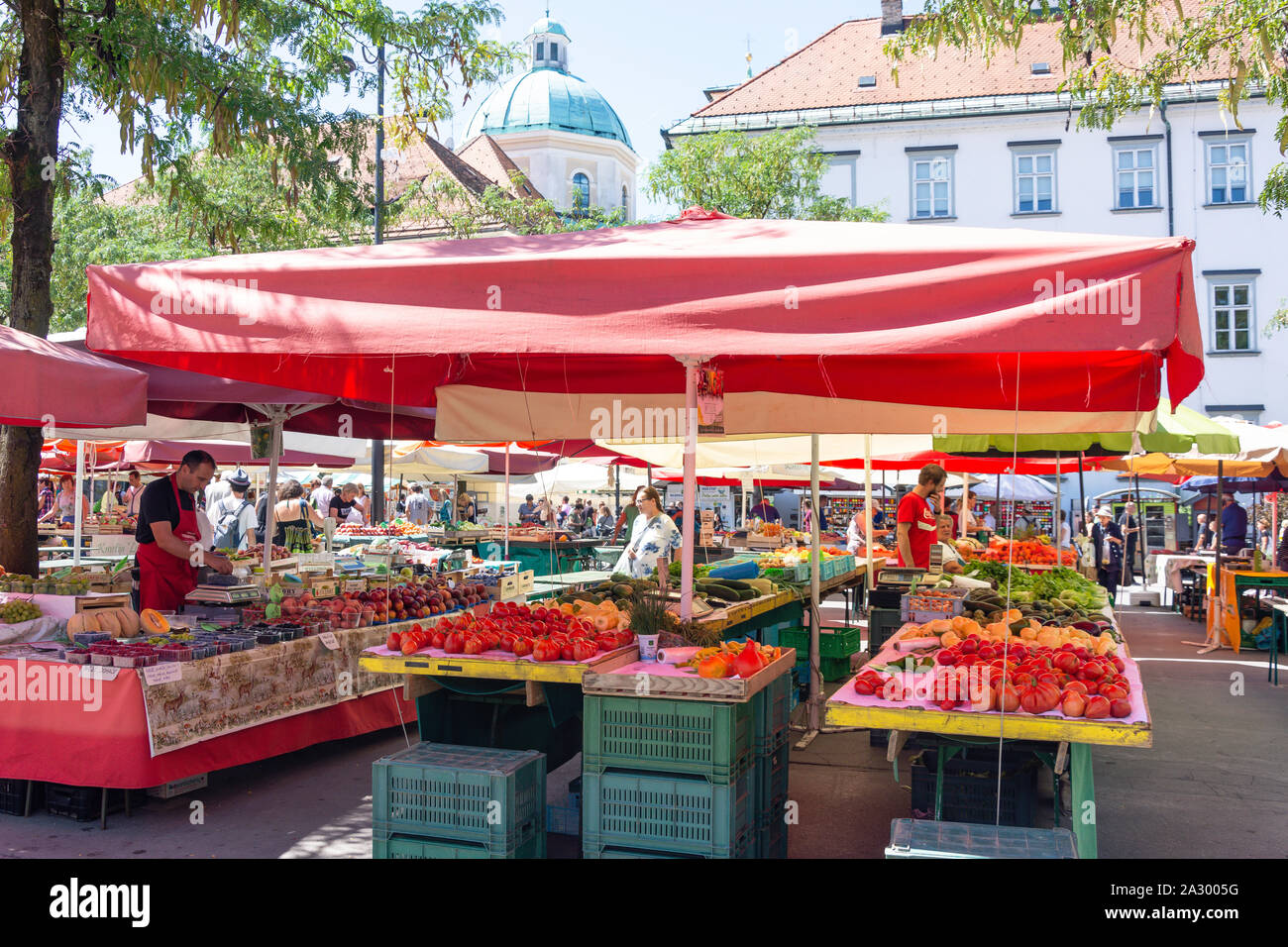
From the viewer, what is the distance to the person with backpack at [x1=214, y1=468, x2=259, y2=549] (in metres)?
13.8

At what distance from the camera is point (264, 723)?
6.42 m

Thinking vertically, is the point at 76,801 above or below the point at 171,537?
below

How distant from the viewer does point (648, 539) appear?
1064 centimetres

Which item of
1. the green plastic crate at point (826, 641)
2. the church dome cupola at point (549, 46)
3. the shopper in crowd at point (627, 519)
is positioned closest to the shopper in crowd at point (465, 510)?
the shopper in crowd at point (627, 519)

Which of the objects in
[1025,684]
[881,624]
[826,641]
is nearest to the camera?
[1025,684]

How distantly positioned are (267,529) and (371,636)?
2.17 m

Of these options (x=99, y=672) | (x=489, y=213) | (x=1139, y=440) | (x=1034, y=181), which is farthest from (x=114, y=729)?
(x=1034, y=181)

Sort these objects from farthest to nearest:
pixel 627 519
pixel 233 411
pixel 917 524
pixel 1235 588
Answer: pixel 627 519
pixel 1235 588
pixel 917 524
pixel 233 411

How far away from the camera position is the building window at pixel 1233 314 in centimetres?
3027

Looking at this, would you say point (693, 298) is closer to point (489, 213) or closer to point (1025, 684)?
point (1025, 684)

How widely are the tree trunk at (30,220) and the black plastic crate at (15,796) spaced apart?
2.94 meters

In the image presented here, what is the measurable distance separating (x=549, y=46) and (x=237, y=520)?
174 feet

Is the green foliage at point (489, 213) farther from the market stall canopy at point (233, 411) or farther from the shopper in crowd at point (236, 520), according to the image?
the market stall canopy at point (233, 411)

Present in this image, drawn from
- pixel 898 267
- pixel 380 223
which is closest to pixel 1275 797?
pixel 898 267
